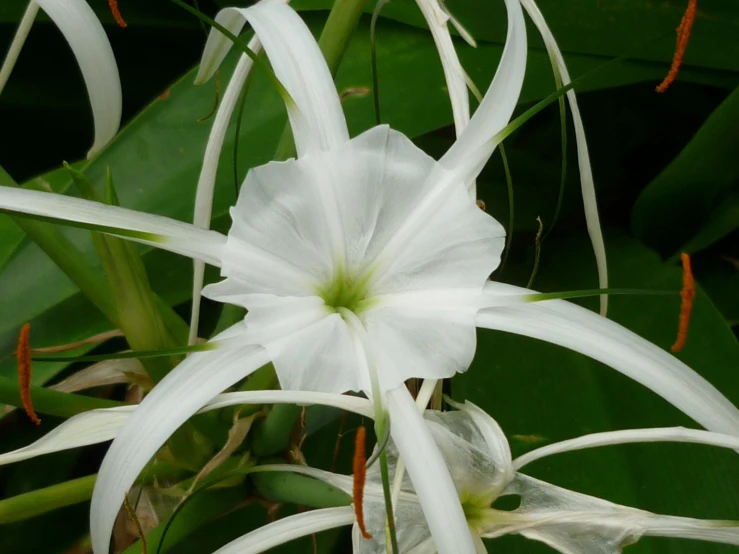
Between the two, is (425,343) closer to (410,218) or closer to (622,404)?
(410,218)

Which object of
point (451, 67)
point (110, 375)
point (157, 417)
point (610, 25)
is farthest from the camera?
point (610, 25)

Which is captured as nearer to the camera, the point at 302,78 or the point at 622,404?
the point at 302,78

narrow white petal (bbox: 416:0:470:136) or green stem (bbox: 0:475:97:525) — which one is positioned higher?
narrow white petal (bbox: 416:0:470:136)

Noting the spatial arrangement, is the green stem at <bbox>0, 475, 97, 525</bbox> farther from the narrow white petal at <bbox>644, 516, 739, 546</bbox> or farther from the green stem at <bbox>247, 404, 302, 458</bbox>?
the narrow white petal at <bbox>644, 516, 739, 546</bbox>

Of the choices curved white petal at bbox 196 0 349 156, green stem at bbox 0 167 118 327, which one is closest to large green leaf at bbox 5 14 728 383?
green stem at bbox 0 167 118 327

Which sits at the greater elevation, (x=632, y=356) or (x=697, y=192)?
(x=697, y=192)

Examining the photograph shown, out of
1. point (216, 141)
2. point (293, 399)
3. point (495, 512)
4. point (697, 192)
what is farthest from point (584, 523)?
point (697, 192)
